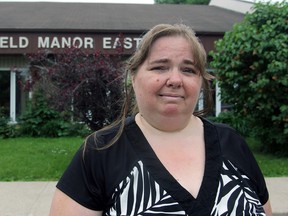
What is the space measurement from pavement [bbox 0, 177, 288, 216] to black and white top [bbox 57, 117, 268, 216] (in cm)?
369

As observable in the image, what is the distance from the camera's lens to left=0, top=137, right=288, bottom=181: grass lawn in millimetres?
7184

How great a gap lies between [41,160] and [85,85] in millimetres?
2132

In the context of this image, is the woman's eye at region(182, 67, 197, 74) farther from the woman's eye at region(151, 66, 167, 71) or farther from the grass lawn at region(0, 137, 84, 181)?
the grass lawn at region(0, 137, 84, 181)

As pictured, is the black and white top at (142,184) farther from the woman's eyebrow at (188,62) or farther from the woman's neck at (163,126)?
the woman's eyebrow at (188,62)

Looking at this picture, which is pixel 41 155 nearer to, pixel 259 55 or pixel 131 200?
pixel 259 55

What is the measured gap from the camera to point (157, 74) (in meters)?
1.65

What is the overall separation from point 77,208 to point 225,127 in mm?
736

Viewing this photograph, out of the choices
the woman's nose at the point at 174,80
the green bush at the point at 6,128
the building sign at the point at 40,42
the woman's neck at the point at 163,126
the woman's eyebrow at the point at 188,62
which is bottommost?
the green bush at the point at 6,128

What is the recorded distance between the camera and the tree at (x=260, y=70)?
26.7 feet

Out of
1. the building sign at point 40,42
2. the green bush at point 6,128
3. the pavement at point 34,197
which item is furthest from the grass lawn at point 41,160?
the building sign at point 40,42

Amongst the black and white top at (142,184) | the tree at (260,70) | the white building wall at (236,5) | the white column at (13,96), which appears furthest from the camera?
the white building wall at (236,5)

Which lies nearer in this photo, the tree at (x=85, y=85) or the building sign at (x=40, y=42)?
the tree at (x=85, y=85)

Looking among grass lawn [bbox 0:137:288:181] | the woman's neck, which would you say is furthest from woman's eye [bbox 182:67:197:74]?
grass lawn [bbox 0:137:288:181]

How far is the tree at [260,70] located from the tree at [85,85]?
252 centimetres
